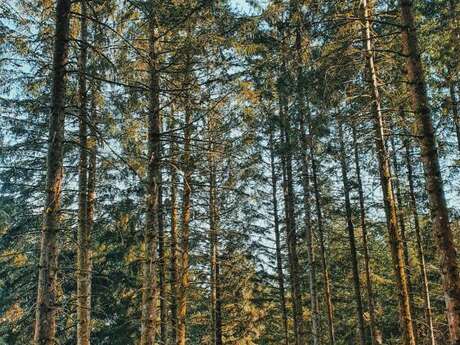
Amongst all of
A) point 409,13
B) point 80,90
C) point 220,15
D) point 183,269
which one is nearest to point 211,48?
point 220,15

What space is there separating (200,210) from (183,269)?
2.87 meters

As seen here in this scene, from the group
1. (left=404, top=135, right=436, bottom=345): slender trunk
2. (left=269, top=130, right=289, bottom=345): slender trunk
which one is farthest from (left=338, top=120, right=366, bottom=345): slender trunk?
(left=269, top=130, right=289, bottom=345): slender trunk

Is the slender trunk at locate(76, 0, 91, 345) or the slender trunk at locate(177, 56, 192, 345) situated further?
the slender trunk at locate(177, 56, 192, 345)

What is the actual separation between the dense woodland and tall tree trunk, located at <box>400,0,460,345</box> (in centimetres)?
2

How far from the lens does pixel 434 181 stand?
5.23 metres

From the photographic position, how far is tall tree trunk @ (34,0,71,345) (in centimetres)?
446

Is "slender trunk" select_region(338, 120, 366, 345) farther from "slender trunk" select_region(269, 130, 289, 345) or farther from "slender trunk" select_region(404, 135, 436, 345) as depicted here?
"slender trunk" select_region(269, 130, 289, 345)

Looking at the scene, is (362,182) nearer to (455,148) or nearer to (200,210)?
(455,148)

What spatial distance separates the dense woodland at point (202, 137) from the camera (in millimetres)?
5590

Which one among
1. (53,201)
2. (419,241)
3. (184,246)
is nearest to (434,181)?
(53,201)

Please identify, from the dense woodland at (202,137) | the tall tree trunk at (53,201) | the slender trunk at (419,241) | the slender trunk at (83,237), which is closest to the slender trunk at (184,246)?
the dense woodland at (202,137)

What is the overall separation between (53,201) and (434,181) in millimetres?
4356

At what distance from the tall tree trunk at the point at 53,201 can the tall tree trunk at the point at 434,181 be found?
13.8 ft

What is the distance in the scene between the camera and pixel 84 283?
347 inches
